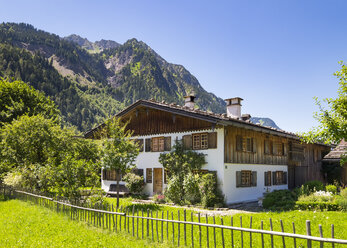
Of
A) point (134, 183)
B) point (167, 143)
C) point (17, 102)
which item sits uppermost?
point (17, 102)

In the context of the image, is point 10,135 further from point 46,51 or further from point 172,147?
point 46,51

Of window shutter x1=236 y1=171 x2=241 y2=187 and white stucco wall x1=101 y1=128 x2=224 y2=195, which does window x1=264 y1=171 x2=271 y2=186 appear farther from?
white stucco wall x1=101 y1=128 x2=224 y2=195

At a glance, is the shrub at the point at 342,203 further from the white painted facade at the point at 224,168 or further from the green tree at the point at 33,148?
the green tree at the point at 33,148

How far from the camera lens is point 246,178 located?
2086 centimetres

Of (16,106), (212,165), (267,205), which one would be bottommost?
(267,205)

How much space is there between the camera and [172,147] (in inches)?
816

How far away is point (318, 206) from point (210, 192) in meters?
5.83

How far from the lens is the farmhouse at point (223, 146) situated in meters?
18.7

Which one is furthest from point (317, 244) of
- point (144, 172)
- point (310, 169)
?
point (310, 169)

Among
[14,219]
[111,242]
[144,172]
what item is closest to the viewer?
[111,242]

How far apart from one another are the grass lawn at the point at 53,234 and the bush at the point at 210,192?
8529 millimetres

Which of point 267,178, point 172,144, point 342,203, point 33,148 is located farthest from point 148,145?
point 342,203

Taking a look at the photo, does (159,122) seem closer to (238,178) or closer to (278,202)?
(238,178)

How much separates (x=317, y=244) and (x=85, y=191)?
10.4 m
